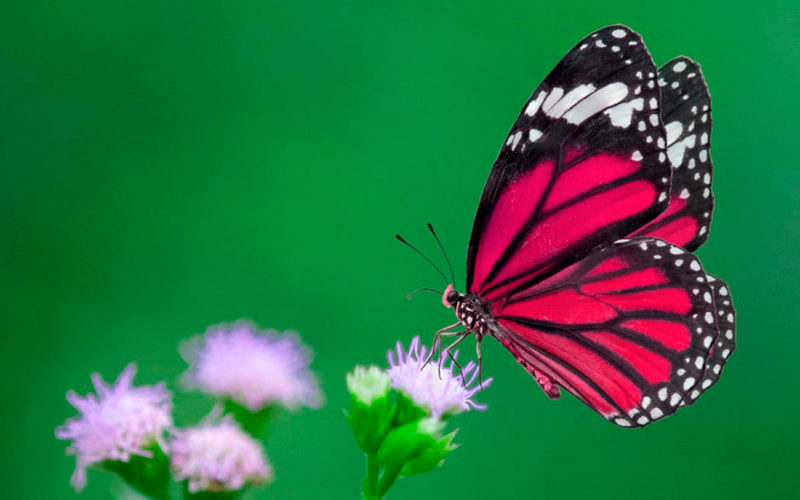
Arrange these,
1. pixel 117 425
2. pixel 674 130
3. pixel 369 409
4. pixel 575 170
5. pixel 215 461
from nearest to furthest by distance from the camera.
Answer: pixel 215 461
pixel 117 425
pixel 369 409
pixel 575 170
pixel 674 130

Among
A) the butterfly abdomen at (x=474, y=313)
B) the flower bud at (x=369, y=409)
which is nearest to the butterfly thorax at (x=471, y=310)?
the butterfly abdomen at (x=474, y=313)

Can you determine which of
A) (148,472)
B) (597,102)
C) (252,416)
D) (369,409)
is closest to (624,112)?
(597,102)

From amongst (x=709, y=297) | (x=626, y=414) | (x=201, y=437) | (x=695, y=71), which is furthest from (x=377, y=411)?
(x=695, y=71)

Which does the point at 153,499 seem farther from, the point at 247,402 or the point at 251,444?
the point at 247,402

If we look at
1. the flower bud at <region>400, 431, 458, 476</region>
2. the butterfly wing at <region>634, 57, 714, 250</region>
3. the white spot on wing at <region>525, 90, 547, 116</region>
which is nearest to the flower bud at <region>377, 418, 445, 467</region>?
the flower bud at <region>400, 431, 458, 476</region>

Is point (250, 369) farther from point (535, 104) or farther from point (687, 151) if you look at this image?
point (687, 151)

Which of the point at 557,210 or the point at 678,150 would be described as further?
the point at 678,150

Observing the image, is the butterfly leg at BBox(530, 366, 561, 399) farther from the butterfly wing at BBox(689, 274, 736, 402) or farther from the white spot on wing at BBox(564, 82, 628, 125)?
the white spot on wing at BBox(564, 82, 628, 125)
